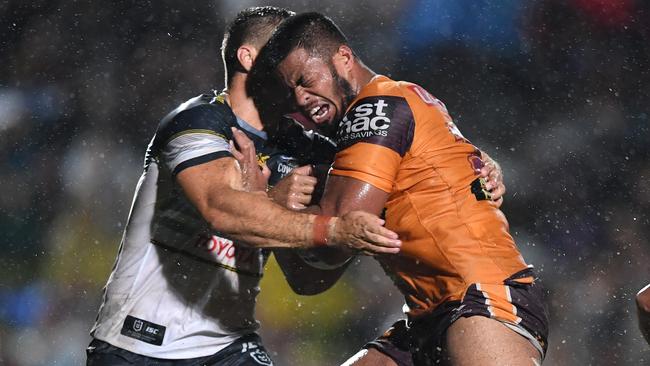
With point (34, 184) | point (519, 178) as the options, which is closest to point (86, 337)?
point (34, 184)

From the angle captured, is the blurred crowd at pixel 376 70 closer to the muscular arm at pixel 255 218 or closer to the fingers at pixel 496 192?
the fingers at pixel 496 192

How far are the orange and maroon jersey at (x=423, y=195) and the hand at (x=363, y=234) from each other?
0.83ft

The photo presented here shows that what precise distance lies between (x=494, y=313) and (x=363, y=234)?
64 centimetres

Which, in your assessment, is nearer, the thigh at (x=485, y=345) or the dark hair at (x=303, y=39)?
the thigh at (x=485, y=345)

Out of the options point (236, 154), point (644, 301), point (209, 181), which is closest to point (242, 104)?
point (236, 154)

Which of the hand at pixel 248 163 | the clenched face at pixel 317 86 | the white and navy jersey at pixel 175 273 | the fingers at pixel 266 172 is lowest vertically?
the white and navy jersey at pixel 175 273

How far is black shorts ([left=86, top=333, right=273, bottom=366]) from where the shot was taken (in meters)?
3.72

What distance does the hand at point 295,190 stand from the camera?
3730 mm

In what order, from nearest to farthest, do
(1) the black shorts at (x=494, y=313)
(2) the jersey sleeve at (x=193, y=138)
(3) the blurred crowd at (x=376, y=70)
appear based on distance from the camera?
(1) the black shorts at (x=494, y=313), (2) the jersey sleeve at (x=193, y=138), (3) the blurred crowd at (x=376, y=70)

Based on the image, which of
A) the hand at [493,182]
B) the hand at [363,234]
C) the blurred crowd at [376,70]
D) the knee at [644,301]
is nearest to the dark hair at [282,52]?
the hand at [493,182]

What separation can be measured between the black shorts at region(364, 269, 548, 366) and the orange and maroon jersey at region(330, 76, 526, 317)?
41 millimetres

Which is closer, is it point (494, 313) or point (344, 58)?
point (494, 313)

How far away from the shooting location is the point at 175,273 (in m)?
3.85

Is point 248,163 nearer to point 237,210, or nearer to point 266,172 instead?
point 266,172
